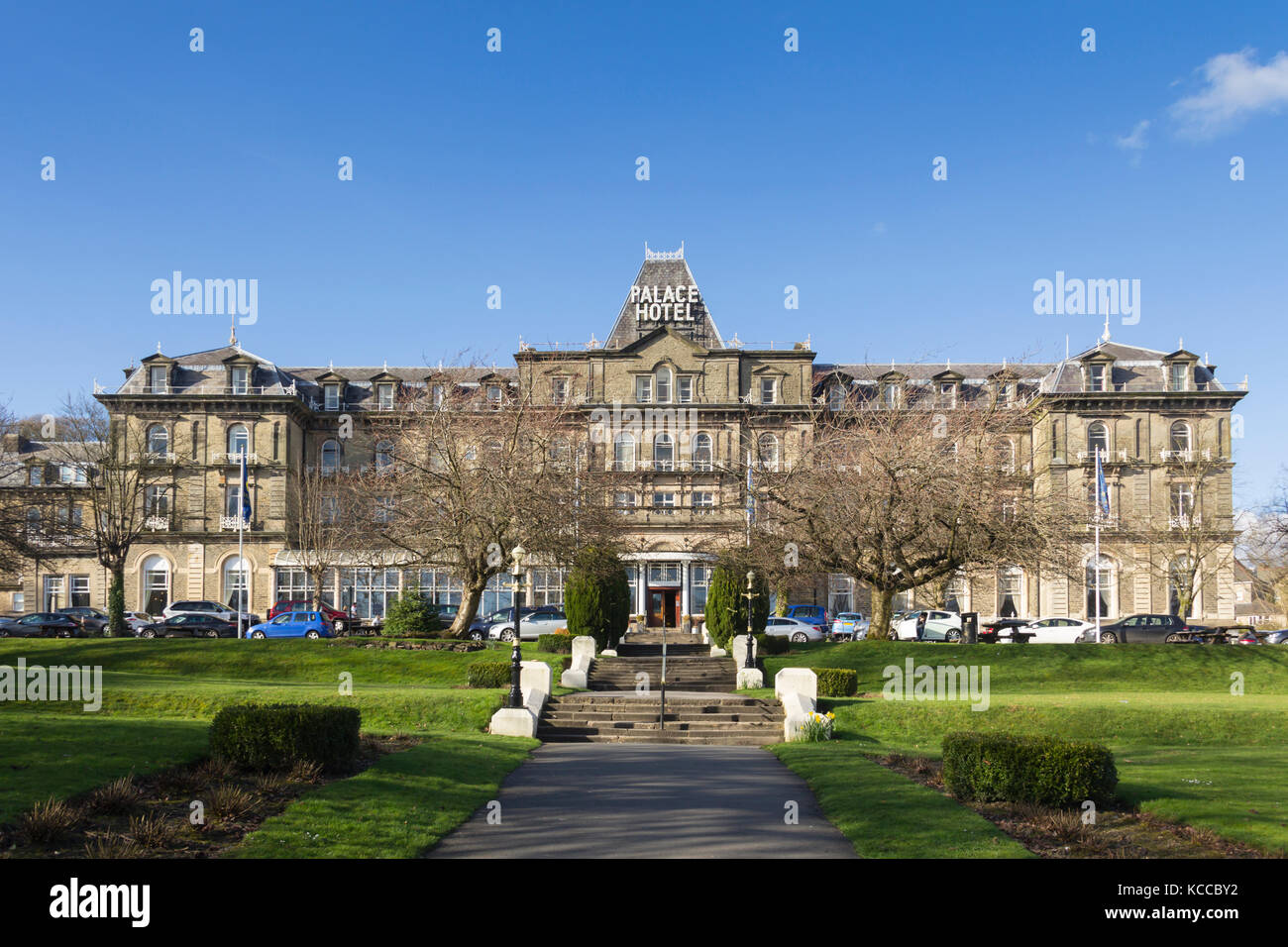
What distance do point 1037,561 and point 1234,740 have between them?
484 inches

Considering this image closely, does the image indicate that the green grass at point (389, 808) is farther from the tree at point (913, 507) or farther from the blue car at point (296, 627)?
the blue car at point (296, 627)

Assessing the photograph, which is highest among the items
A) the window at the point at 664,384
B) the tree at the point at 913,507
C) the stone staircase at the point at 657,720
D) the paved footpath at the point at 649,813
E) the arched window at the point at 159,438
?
the window at the point at 664,384

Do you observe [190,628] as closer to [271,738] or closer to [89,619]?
[89,619]

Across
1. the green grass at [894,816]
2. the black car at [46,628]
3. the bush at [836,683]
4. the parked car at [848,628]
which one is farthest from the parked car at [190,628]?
the green grass at [894,816]

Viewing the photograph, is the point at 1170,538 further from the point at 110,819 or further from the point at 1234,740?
the point at 110,819

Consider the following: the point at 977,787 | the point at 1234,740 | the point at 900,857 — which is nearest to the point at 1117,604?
the point at 1234,740

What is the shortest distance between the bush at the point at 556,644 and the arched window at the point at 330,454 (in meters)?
36.7

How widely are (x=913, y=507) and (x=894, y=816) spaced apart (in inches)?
857

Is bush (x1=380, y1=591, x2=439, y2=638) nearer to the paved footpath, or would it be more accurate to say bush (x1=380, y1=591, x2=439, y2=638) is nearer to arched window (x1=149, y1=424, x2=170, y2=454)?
the paved footpath

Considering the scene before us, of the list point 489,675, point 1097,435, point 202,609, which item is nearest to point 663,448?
point 1097,435

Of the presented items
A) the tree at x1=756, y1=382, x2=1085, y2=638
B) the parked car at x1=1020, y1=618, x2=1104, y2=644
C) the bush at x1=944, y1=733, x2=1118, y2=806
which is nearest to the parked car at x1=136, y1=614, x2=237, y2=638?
the tree at x1=756, y1=382, x2=1085, y2=638

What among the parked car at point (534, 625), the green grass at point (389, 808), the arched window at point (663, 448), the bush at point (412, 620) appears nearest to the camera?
the green grass at point (389, 808)

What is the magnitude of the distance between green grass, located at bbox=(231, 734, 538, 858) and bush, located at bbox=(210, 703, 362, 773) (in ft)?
2.44

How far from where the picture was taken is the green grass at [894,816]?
10.8m
